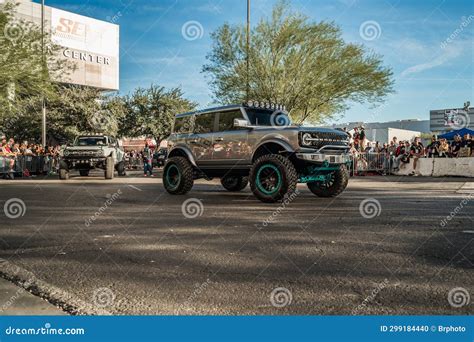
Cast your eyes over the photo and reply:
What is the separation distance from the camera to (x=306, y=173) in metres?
9.72

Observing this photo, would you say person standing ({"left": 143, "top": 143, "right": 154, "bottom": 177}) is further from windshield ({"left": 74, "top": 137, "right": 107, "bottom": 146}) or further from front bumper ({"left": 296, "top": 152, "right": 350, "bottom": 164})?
front bumper ({"left": 296, "top": 152, "right": 350, "bottom": 164})

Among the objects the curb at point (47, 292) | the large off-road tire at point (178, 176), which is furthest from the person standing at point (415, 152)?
the curb at point (47, 292)

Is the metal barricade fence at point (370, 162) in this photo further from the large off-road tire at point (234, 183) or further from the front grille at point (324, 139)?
the front grille at point (324, 139)

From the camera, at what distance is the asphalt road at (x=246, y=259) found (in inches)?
123

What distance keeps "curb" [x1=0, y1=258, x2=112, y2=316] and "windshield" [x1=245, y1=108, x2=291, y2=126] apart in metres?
6.93

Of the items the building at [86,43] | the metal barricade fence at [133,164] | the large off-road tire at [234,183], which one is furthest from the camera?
the building at [86,43]

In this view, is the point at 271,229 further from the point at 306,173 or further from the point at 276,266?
the point at 306,173

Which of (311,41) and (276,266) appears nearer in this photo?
(276,266)

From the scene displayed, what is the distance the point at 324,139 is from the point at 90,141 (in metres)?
12.9

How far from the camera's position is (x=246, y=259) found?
435 cm

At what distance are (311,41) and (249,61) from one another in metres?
3.65

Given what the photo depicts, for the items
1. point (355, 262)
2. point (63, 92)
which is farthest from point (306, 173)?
point (63, 92)

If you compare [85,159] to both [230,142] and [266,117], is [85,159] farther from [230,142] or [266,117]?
[266,117]

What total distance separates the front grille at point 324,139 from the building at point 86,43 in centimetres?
7655
